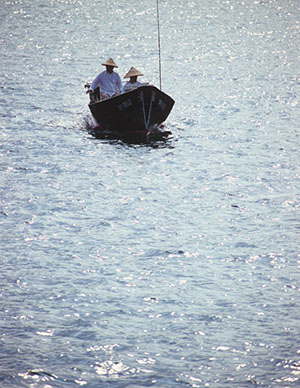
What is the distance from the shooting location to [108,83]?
20641 mm

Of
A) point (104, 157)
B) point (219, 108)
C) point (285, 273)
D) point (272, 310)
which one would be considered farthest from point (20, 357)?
point (219, 108)

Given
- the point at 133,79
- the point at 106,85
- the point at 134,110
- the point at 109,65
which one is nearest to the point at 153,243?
the point at 134,110

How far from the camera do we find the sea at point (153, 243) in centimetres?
912

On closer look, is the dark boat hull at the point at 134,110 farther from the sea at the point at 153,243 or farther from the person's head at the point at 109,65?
the person's head at the point at 109,65

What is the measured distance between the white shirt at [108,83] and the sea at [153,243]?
129 cm

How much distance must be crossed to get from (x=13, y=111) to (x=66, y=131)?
308 centimetres

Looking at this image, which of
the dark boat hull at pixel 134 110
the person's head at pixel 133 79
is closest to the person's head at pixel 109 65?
the person's head at pixel 133 79

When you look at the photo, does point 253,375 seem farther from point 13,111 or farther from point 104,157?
point 13,111

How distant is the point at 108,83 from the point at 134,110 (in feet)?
5.58

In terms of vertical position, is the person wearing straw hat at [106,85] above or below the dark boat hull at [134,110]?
above

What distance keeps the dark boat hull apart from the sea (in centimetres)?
66

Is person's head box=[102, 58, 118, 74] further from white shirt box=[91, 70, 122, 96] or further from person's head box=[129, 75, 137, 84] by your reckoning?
person's head box=[129, 75, 137, 84]

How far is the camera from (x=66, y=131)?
2069 cm

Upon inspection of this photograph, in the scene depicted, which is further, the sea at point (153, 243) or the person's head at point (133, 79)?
the person's head at point (133, 79)
